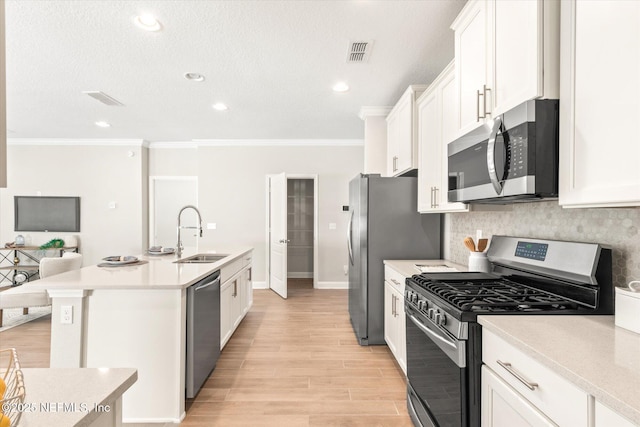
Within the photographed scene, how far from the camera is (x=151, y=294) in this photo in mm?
2059

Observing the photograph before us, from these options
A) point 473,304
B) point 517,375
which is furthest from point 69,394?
point 473,304

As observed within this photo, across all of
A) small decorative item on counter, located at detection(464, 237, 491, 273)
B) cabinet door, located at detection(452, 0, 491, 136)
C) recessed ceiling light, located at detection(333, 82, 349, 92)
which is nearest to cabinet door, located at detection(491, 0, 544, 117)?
cabinet door, located at detection(452, 0, 491, 136)

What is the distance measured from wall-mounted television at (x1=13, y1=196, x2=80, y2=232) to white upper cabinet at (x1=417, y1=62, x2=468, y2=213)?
607cm

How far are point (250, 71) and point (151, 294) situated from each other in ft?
6.89

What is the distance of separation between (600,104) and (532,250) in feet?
2.90

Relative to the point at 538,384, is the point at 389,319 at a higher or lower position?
lower

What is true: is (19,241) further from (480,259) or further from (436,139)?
(480,259)

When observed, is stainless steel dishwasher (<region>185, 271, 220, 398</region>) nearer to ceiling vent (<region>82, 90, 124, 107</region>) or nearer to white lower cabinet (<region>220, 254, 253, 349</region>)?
white lower cabinet (<region>220, 254, 253, 349</region>)

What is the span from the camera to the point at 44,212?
19.0ft

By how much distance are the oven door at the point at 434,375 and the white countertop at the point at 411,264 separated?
52cm

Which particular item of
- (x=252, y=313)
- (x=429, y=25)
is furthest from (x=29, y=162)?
(x=429, y=25)

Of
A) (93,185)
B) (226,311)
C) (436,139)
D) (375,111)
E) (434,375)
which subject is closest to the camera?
(434,375)

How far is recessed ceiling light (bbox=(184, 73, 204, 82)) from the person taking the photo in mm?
3059

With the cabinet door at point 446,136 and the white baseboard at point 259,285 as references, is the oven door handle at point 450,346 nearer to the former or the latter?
the cabinet door at point 446,136
